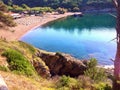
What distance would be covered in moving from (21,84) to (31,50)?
14.9 meters

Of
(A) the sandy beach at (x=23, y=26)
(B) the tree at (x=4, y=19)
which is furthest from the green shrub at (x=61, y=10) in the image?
(B) the tree at (x=4, y=19)

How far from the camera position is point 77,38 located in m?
88.4

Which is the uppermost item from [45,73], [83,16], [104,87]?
[104,87]

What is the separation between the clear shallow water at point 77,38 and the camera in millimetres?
66588

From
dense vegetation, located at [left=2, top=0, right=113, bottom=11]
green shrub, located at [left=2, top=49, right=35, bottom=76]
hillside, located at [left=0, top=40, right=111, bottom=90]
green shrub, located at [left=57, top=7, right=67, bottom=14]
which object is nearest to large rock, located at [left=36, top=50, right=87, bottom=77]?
hillside, located at [left=0, top=40, right=111, bottom=90]

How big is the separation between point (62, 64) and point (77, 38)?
59.4 m

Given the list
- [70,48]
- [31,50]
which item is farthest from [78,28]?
[31,50]

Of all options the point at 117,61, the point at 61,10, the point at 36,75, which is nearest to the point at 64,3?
the point at 61,10

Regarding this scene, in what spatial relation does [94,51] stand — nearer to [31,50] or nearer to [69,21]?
[31,50]

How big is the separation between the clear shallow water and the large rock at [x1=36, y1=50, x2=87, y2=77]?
26.6m

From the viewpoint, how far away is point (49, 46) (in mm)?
74938

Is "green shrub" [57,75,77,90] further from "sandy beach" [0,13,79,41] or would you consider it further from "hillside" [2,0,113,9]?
"hillside" [2,0,113,9]

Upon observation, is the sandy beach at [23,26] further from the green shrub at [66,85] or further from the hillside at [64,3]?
the green shrub at [66,85]

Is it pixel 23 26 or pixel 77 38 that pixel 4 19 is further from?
pixel 23 26
